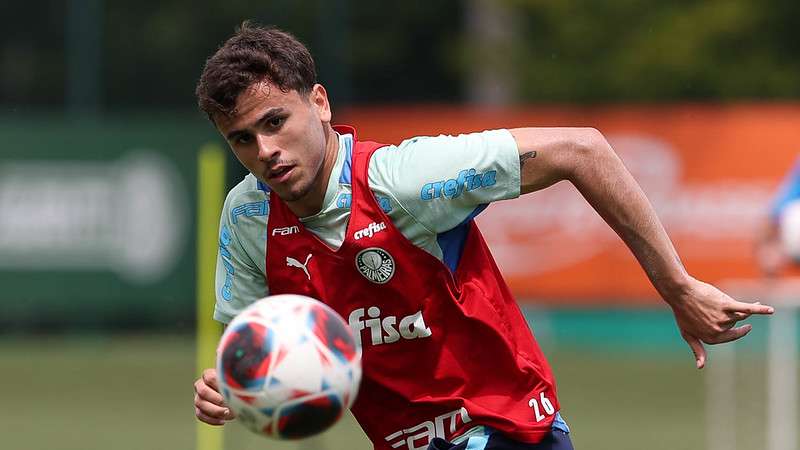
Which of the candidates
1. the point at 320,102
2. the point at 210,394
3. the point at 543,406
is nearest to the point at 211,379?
the point at 210,394

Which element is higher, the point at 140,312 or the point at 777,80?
the point at 777,80

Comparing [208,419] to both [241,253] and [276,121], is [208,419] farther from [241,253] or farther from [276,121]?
[276,121]

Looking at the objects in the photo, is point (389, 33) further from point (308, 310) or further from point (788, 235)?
point (308, 310)

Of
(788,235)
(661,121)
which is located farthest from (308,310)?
(661,121)

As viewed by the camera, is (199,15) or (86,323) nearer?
(86,323)

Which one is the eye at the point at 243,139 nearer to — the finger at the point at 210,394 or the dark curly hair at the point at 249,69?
the dark curly hair at the point at 249,69

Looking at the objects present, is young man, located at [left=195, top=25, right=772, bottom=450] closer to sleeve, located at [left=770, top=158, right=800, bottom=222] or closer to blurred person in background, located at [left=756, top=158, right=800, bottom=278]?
blurred person in background, located at [left=756, top=158, right=800, bottom=278]

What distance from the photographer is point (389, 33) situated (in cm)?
2108

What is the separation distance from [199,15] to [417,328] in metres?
15.7

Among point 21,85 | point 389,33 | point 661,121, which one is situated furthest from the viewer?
point 389,33

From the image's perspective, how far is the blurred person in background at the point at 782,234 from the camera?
8.95 metres

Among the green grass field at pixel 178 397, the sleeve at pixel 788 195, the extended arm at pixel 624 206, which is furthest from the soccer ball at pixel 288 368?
the green grass field at pixel 178 397

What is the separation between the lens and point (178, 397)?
47.7ft

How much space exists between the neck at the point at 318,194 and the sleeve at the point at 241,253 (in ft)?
0.38
